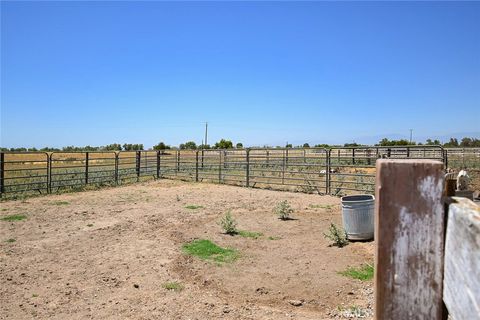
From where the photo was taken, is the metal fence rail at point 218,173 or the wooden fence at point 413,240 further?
the metal fence rail at point 218,173

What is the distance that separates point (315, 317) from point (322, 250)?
2709mm

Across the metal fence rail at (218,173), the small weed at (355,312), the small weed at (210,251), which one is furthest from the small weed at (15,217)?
the small weed at (355,312)

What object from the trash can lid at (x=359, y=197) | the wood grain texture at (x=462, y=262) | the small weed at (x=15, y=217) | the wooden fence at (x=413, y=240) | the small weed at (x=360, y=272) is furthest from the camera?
the small weed at (x=15, y=217)

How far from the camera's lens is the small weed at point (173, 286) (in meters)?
4.88

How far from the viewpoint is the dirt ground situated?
4340 mm

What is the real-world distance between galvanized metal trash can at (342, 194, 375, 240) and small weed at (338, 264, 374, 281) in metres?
1.38

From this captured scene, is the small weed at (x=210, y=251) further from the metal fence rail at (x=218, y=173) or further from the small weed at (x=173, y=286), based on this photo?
the metal fence rail at (x=218, y=173)

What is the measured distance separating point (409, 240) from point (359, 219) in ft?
20.9

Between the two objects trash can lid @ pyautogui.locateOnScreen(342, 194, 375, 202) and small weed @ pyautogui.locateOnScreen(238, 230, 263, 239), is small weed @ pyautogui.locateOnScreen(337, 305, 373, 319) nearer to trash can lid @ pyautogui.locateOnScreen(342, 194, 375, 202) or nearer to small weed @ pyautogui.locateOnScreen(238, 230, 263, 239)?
small weed @ pyautogui.locateOnScreen(238, 230, 263, 239)

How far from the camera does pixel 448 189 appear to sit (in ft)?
4.48

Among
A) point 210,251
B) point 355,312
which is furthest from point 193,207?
point 355,312

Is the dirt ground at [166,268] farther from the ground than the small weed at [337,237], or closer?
closer

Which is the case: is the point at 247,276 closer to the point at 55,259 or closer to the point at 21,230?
the point at 55,259

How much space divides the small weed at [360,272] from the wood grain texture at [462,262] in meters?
4.60
